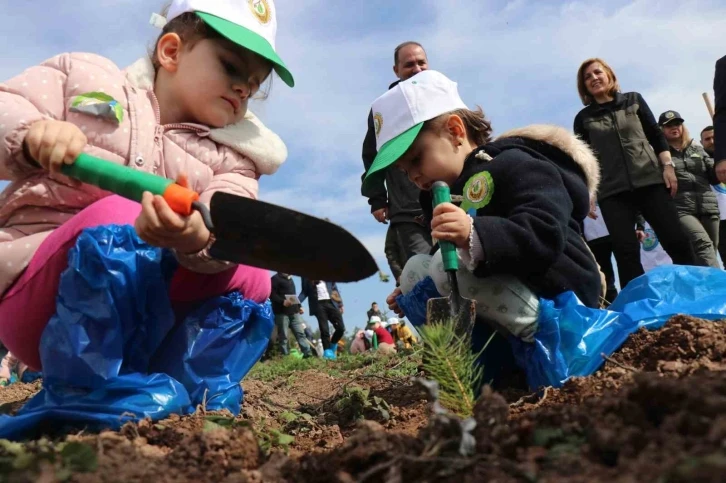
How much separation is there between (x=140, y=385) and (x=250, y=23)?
144cm

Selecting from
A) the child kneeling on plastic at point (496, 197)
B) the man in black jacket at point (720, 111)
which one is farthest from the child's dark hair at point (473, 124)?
the man in black jacket at point (720, 111)

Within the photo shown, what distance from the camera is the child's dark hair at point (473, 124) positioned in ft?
10.3

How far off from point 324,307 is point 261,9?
31.7 ft

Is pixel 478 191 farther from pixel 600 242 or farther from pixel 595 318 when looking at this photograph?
pixel 600 242

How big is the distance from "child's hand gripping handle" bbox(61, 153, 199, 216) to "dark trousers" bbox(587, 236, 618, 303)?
4.29 metres

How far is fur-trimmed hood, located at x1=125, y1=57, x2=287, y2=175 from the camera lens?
107 inches

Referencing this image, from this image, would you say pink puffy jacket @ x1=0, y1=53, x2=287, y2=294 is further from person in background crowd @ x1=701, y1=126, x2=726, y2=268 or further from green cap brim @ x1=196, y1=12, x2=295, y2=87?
person in background crowd @ x1=701, y1=126, x2=726, y2=268

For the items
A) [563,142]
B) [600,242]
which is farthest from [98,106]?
[600,242]

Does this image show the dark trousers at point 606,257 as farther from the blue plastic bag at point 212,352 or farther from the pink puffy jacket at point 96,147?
the blue plastic bag at point 212,352

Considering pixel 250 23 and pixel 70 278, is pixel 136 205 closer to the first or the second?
pixel 70 278

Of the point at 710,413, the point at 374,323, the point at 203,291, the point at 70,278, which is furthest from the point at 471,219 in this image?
the point at 374,323

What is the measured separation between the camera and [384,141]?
10.6 feet

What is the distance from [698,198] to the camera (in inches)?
247

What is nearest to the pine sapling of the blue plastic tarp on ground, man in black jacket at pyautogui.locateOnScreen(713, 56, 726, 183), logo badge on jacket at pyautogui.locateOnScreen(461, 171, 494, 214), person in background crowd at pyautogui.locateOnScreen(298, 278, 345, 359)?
the blue plastic tarp on ground
